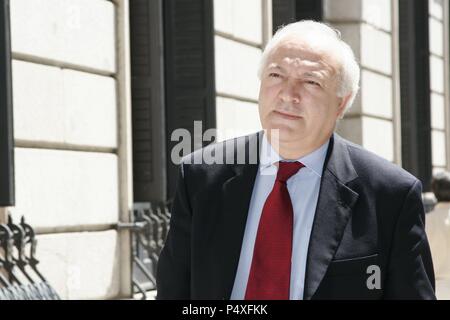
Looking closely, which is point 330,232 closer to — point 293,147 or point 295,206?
point 295,206

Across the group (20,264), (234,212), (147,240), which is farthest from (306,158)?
(147,240)

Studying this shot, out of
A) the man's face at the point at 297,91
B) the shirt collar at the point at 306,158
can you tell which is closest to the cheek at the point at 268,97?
the man's face at the point at 297,91

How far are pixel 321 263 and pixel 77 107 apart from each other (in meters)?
5.22

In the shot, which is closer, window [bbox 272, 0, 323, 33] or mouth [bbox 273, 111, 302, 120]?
mouth [bbox 273, 111, 302, 120]

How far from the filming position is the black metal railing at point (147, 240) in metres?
9.30

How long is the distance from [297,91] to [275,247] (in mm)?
457

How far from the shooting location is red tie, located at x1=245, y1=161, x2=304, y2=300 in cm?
313

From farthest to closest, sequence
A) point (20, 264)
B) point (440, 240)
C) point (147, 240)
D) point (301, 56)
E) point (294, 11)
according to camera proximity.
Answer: point (294, 11)
point (147, 240)
point (440, 240)
point (20, 264)
point (301, 56)

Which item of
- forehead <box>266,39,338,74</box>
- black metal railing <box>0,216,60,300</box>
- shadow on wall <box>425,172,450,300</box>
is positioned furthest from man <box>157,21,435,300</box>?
shadow on wall <box>425,172,450,300</box>

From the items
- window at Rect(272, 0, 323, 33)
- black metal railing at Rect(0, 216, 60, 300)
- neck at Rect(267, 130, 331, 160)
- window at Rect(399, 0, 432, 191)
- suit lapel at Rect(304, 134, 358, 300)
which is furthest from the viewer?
window at Rect(399, 0, 432, 191)

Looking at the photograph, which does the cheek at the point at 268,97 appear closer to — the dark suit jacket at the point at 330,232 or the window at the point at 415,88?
the dark suit jacket at the point at 330,232

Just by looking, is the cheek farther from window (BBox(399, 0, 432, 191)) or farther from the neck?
window (BBox(399, 0, 432, 191))

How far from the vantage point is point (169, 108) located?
10.3m

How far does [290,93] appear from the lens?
314 cm
